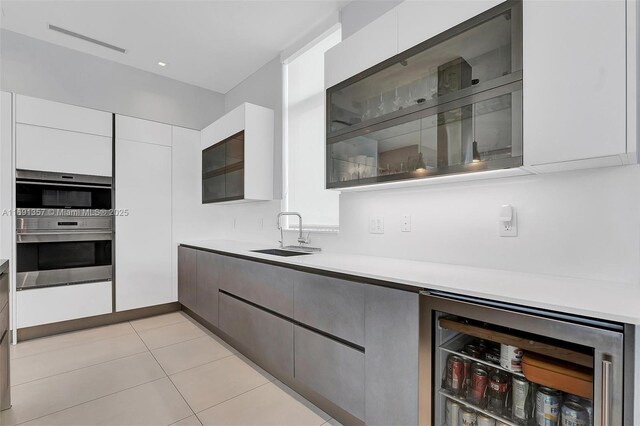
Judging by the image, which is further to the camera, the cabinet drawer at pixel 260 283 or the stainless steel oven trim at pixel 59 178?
the stainless steel oven trim at pixel 59 178

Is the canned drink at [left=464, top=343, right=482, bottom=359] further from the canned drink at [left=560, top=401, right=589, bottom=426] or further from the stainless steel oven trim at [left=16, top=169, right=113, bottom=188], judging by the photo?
the stainless steel oven trim at [left=16, top=169, right=113, bottom=188]

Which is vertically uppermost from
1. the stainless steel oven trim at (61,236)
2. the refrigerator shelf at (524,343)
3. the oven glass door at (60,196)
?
the oven glass door at (60,196)

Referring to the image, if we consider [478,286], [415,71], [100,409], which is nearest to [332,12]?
[415,71]

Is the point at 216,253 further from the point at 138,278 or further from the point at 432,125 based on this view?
the point at 432,125

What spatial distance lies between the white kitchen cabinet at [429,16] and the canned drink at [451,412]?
1736 mm

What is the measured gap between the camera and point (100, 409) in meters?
1.80

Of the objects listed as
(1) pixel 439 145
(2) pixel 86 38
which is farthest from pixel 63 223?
(1) pixel 439 145

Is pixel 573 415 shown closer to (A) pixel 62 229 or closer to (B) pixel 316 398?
(B) pixel 316 398

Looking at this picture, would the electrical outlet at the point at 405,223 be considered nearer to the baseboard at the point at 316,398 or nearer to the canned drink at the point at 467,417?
the canned drink at the point at 467,417

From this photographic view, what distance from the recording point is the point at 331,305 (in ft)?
5.37

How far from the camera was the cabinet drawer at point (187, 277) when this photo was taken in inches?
128

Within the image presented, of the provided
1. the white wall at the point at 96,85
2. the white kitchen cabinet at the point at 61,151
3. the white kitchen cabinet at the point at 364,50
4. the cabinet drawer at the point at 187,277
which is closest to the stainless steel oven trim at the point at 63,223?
the white kitchen cabinet at the point at 61,151

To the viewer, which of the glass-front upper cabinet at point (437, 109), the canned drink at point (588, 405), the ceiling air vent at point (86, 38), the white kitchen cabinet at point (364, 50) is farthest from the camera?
the ceiling air vent at point (86, 38)

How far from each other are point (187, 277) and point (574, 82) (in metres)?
3.54
